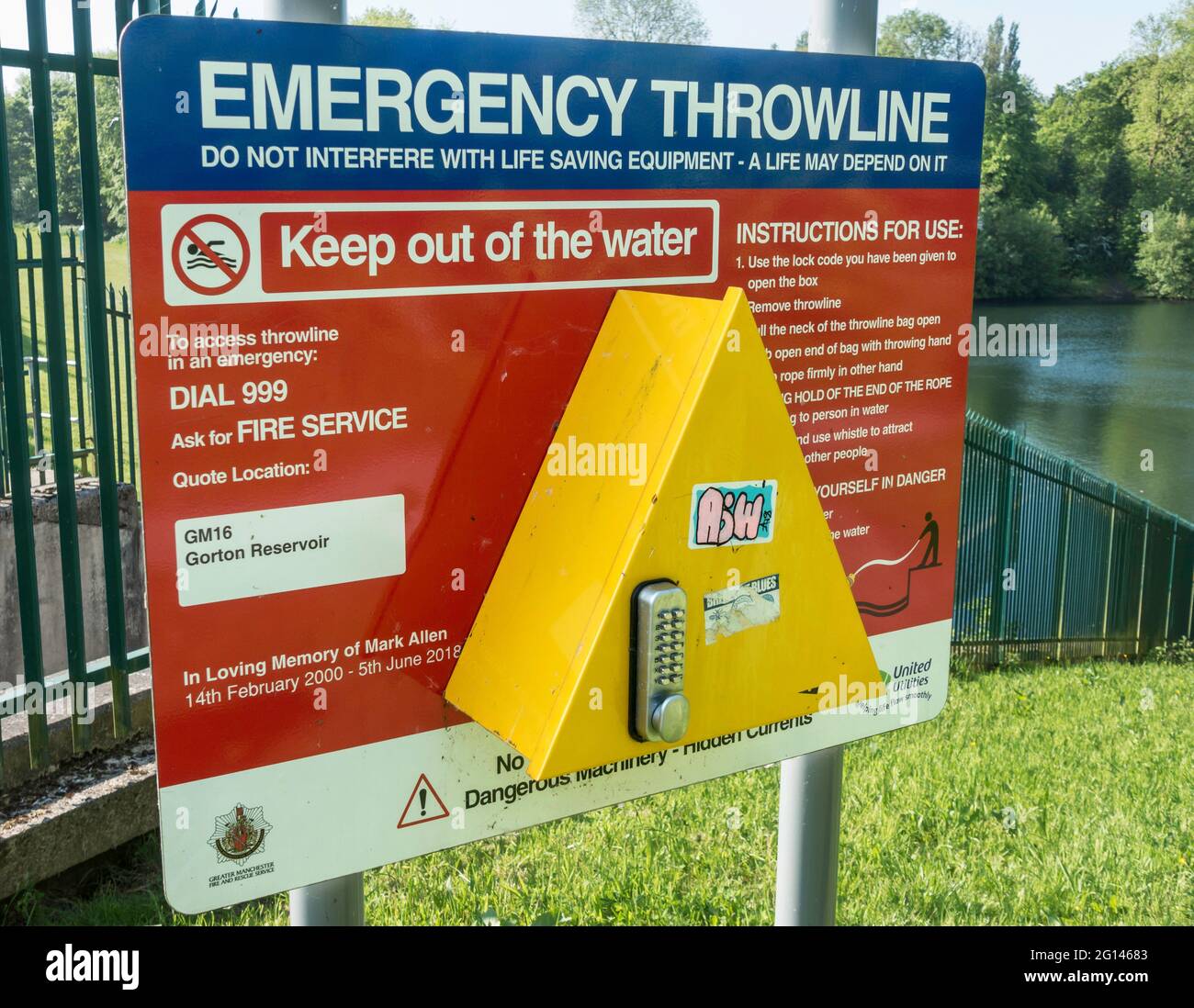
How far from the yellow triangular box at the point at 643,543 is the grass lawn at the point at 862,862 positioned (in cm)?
214

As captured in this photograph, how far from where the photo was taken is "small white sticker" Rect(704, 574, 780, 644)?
216 cm

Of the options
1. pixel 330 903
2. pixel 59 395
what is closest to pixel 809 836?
pixel 330 903

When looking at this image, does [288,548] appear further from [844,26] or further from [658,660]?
[844,26]

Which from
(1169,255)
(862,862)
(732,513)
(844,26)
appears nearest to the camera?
(732,513)

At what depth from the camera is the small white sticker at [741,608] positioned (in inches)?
85.1

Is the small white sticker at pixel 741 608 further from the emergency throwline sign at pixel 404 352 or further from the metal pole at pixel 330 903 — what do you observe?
the metal pole at pixel 330 903

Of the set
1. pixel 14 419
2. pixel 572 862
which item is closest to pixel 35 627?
pixel 14 419

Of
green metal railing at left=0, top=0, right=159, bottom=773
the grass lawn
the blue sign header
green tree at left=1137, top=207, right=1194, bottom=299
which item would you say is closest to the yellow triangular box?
the blue sign header

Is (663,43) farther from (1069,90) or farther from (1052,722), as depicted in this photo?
(1069,90)

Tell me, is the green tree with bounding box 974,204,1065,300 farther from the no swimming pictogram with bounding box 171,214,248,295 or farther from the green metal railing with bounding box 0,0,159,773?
the no swimming pictogram with bounding box 171,214,248,295

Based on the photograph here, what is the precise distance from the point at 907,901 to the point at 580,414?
9.66ft

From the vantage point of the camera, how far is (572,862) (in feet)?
14.7

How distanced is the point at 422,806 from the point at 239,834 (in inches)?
12.1

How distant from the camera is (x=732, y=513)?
2154 millimetres
